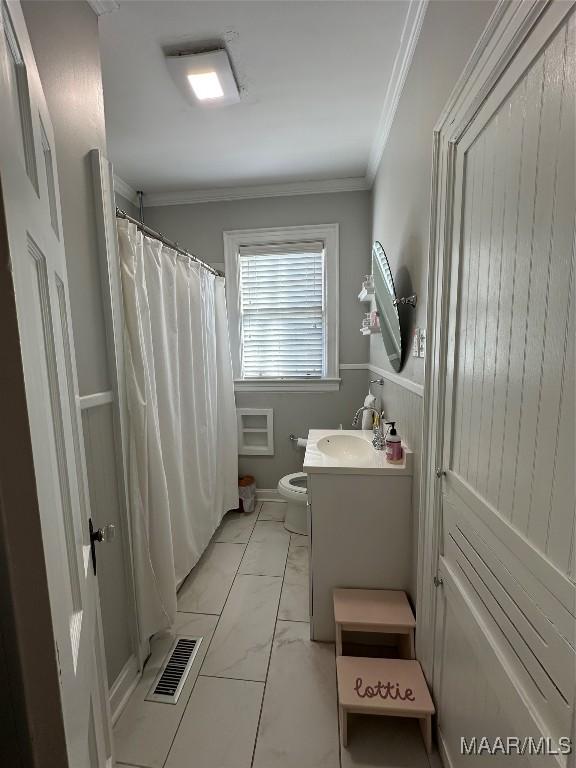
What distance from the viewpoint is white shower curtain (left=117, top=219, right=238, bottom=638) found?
1.41 metres

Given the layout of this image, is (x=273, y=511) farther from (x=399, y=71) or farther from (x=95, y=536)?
(x=399, y=71)

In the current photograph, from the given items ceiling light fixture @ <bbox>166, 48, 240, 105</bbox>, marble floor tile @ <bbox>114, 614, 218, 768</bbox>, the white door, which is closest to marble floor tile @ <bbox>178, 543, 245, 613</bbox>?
marble floor tile @ <bbox>114, 614, 218, 768</bbox>

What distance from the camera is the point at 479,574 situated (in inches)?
34.1

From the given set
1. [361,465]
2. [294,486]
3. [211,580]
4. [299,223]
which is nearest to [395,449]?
[361,465]

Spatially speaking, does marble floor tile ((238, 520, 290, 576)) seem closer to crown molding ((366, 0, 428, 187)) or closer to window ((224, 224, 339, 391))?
window ((224, 224, 339, 391))

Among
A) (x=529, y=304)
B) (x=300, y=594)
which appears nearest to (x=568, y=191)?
(x=529, y=304)

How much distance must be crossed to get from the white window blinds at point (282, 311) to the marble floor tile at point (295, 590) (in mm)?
1426

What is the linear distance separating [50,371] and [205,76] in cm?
174

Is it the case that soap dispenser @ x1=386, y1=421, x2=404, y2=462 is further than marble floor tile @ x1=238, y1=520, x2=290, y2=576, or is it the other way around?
marble floor tile @ x1=238, y1=520, x2=290, y2=576

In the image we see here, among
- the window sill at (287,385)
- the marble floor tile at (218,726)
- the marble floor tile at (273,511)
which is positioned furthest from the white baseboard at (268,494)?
the marble floor tile at (218,726)

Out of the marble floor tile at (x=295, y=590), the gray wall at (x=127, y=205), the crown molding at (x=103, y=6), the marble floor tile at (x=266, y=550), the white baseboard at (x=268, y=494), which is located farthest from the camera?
the white baseboard at (x=268, y=494)

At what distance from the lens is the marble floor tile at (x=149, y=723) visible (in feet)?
3.81

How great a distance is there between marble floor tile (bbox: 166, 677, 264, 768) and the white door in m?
0.42

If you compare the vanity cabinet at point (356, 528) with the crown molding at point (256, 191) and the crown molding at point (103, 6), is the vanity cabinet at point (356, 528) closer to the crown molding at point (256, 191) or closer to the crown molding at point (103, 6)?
the crown molding at point (103, 6)
